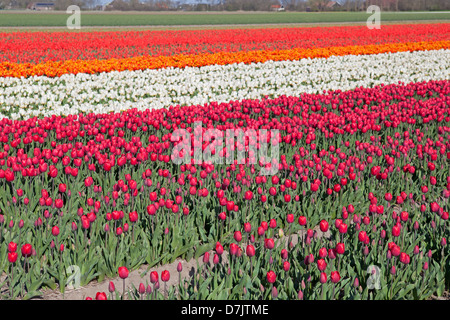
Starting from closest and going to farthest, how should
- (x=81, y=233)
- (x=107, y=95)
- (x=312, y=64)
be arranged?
(x=81, y=233) < (x=107, y=95) < (x=312, y=64)

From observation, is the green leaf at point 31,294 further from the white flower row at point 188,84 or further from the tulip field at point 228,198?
the white flower row at point 188,84

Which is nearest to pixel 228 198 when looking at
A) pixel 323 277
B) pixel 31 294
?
pixel 323 277

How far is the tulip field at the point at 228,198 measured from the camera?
3531 millimetres

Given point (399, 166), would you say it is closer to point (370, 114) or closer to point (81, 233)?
point (370, 114)

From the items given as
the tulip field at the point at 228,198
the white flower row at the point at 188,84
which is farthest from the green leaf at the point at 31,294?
the white flower row at the point at 188,84

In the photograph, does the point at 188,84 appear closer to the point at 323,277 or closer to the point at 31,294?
the point at 31,294

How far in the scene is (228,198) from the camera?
198 inches

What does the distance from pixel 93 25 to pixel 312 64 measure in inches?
1336

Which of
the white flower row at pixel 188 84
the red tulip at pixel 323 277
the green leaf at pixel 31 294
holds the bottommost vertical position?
the green leaf at pixel 31 294

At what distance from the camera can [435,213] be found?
4660mm

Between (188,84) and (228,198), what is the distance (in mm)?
8885

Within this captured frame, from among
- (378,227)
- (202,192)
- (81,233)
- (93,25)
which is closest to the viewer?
(81,233)

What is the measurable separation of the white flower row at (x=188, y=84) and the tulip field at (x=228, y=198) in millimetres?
116
